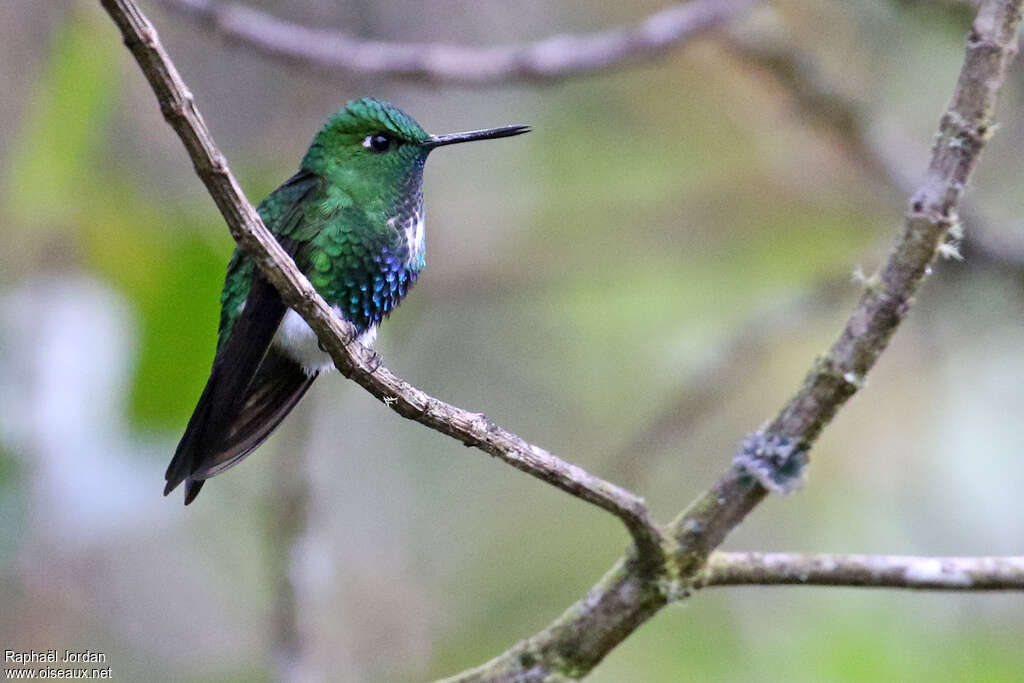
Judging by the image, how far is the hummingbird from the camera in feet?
7.80

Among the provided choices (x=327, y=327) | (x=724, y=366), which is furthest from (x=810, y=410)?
(x=724, y=366)

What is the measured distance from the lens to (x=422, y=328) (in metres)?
5.10

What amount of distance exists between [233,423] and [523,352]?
3277 mm

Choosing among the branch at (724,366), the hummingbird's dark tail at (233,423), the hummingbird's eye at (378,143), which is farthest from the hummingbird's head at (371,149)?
the branch at (724,366)

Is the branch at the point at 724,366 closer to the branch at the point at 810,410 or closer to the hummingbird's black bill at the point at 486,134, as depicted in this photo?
the branch at the point at 810,410

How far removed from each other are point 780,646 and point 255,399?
102 inches

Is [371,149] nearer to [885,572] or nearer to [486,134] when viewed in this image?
[486,134]

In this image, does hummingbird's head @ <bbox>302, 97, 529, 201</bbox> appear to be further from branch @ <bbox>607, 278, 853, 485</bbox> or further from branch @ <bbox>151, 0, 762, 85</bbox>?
branch @ <bbox>607, 278, 853, 485</bbox>

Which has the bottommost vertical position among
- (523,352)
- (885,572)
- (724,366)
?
(885,572)

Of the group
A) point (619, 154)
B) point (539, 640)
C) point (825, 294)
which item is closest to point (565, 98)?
point (619, 154)

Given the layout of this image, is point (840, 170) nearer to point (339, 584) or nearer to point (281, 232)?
point (339, 584)

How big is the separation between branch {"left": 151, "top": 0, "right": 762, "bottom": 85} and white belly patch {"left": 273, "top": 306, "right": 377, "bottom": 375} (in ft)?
4.49

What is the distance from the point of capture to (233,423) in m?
2.26

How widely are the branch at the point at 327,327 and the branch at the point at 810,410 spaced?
0.08m
